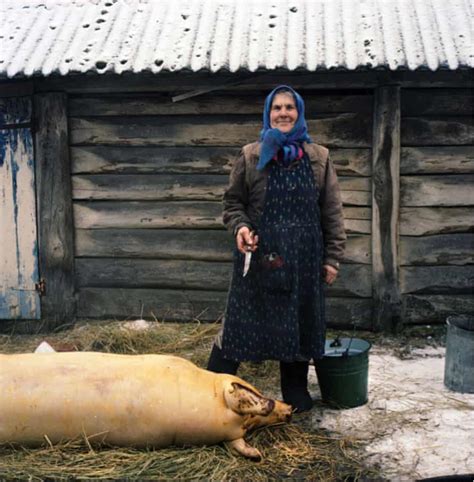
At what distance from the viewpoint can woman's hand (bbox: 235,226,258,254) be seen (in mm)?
3646

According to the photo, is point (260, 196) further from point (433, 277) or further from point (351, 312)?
point (433, 277)

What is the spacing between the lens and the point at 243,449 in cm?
331

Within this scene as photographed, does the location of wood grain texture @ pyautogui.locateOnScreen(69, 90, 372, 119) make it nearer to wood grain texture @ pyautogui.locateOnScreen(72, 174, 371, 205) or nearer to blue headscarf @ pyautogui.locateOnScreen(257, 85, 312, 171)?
wood grain texture @ pyautogui.locateOnScreen(72, 174, 371, 205)

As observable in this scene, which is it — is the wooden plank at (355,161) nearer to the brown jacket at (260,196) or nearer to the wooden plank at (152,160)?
the wooden plank at (152,160)

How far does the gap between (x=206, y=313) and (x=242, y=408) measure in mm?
2597

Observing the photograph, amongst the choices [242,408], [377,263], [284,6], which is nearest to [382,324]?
[377,263]

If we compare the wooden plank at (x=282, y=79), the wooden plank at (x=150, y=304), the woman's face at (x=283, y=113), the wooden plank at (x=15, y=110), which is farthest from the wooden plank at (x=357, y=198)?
the wooden plank at (x=15, y=110)

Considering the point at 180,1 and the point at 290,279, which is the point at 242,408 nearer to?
the point at 290,279

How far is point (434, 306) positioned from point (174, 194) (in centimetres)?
259

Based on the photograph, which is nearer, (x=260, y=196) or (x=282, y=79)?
(x=260, y=196)

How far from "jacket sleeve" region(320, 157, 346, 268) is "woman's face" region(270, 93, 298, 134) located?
34 centimetres

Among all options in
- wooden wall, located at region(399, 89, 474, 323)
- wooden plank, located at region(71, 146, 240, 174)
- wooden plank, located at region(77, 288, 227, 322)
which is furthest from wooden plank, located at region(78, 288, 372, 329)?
wooden wall, located at region(399, 89, 474, 323)

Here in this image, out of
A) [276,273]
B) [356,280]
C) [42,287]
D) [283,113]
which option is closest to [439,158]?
[356,280]

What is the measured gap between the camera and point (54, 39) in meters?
5.81
